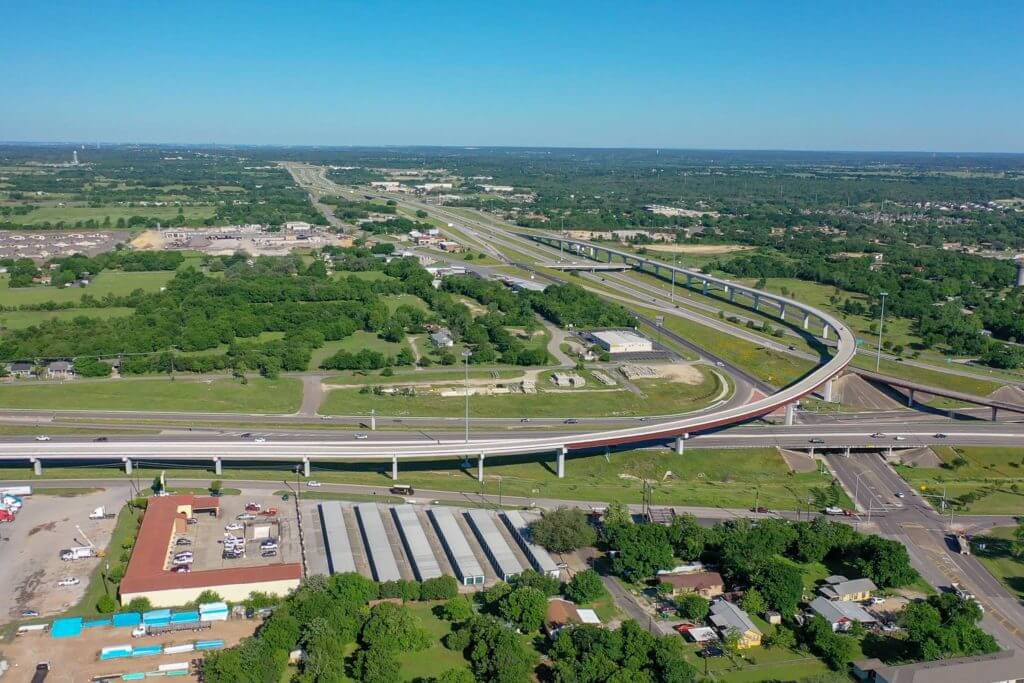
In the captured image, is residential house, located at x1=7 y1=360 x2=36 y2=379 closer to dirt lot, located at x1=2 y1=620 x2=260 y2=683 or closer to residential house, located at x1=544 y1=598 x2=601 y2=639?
dirt lot, located at x1=2 y1=620 x2=260 y2=683

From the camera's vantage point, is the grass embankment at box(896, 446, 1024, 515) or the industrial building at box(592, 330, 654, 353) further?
the industrial building at box(592, 330, 654, 353)

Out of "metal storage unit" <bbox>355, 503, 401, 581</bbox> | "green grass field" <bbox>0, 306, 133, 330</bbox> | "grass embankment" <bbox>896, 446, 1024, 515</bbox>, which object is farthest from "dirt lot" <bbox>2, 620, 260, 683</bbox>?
"green grass field" <bbox>0, 306, 133, 330</bbox>

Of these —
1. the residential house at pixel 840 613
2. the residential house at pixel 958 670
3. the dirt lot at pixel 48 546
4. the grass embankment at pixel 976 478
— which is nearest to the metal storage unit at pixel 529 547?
the residential house at pixel 840 613

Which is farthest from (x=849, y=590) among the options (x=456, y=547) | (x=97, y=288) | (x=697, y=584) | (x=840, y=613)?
(x=97, y=288)

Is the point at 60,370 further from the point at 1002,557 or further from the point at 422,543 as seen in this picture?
the point at 1002,557

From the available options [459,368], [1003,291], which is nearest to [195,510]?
[459,368]
